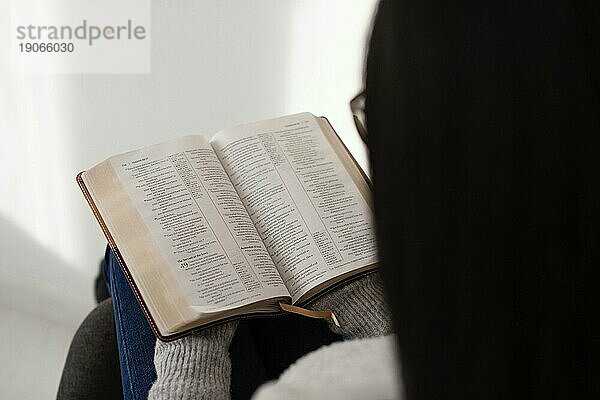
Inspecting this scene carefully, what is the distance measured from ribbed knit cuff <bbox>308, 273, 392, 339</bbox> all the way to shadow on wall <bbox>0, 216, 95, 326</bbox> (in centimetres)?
71

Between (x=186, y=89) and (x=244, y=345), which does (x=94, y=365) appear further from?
(x=186, y=89)

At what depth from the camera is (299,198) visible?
815 mm

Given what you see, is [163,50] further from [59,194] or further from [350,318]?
[350,318]

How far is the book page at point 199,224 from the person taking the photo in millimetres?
729

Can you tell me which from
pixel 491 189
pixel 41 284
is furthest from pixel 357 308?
pixel 41 284

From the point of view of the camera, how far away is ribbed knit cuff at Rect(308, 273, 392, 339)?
76cm

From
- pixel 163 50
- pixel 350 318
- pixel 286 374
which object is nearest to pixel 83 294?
pixel 163 50

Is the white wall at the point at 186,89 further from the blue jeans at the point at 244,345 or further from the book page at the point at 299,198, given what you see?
the blue jeans at the point at 244,345

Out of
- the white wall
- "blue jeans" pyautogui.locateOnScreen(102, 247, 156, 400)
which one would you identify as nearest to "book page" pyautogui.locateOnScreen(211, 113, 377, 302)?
"blue jeans" pyautogui.locateOnScreen(102, 247, 156, 400)

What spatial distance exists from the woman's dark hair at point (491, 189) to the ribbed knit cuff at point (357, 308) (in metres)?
0.44

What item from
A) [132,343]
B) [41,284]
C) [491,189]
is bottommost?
[41,284]

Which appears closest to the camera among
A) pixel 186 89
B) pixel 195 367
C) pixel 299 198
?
pixel 195 367

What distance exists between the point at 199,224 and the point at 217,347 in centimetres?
12

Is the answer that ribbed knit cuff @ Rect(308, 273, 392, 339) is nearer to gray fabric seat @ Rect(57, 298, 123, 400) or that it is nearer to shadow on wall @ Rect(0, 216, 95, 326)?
gray fabric seat @ Rect(57, 298, 123, 400)
